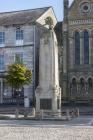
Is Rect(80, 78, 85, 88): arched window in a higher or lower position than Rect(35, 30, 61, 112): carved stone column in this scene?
lower

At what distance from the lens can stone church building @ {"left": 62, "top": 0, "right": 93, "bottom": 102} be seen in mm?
61531

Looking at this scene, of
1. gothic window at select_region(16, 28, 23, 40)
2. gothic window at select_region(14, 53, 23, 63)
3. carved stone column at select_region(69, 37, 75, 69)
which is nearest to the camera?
gothic window at select_region(14, 53, 23, 63)

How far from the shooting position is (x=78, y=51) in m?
63.5

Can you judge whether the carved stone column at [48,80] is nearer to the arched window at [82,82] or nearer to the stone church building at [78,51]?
the stone church building at [78,51]

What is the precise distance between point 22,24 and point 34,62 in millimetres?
5763

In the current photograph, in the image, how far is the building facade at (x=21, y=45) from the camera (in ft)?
193

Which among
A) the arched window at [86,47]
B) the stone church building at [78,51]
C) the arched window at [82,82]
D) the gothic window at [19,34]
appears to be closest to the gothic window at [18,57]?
the gothic window at [19,34]

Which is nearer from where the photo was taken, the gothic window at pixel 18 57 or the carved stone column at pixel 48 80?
the carved stone column at pixel 48 80

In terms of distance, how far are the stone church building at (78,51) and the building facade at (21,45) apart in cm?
462

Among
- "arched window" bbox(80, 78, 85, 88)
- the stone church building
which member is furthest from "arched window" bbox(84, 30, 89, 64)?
"arched window" bbox(80, 78, 85, 88)

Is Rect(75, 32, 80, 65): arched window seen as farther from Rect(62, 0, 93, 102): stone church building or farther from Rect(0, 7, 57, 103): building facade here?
Rect(0, 7, 57, 103): building facade

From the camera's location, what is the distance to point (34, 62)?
193 ft

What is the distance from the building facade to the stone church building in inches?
182

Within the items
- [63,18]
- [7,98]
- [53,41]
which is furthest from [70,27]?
[53,41]
